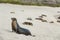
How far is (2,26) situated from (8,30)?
0.54 m

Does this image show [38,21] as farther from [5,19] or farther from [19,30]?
[19,30]

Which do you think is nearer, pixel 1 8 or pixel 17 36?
pixel 17 36

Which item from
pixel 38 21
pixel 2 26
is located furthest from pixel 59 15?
pixel 2 26

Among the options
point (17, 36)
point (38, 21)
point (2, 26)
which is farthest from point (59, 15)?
point (17, 36)

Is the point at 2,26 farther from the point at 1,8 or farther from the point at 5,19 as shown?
the point at 1,8

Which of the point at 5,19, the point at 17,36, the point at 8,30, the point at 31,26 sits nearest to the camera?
the point at 17,36

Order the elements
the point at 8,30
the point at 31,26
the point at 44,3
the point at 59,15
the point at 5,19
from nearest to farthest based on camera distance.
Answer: the point at 8,30
the point at 31,26
the point at 5,19
the point at 59,15
the point at 44,3

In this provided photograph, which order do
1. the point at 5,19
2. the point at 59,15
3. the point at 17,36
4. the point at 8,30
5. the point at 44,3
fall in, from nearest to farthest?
the point at 17,36 < the point at 8,30 < the point at 5,19 < the point at 59,15 < the point at 44,3

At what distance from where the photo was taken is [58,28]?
33.1ft

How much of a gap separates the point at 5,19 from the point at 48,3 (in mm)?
6708

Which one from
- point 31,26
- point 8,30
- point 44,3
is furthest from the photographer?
point 44,3

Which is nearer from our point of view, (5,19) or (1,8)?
(5,19)

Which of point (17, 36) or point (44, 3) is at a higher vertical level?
point (17, 36)

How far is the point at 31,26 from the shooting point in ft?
32.6
